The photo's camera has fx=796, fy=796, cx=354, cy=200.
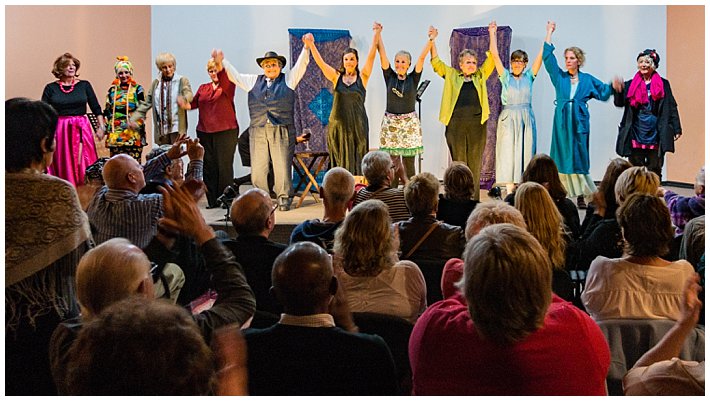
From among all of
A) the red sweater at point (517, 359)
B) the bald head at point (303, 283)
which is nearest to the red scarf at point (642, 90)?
the red sweater at point (517, 359)

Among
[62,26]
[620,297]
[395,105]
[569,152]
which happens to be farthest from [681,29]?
[620,297]

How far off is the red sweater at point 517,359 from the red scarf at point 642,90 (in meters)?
5.25

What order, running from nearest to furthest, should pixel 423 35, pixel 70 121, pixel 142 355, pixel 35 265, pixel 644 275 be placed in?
pixel 142 355
pixel 35 265
pixel 644 275
pixel 70 121
pixel 423 35

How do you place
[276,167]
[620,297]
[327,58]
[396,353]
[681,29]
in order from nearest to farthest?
[396,353] → [620,297] → [276,167] → [327,58] → [681,29]

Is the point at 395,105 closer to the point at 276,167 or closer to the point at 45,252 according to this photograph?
the point at 276,167

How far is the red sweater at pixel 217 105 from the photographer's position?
6523 millimetres

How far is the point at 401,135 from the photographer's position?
6641 mm

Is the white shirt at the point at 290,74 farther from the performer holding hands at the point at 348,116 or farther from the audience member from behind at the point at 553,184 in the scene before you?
the audience member from behind at the point at 553,184

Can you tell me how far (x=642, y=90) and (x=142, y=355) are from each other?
6.11m

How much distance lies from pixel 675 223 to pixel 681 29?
18.6ft

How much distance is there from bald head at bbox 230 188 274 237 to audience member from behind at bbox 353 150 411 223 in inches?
52.3

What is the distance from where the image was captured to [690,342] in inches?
87.0

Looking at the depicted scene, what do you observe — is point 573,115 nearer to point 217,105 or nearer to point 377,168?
point 217,105

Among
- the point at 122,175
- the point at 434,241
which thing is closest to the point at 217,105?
the point at 122,175
